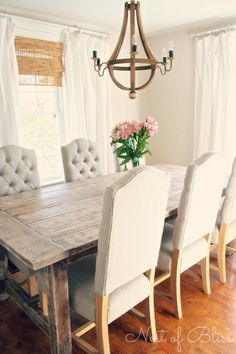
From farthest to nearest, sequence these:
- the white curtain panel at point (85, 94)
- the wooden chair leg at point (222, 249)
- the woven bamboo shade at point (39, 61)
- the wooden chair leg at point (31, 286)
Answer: the white curtain panel at point (85, 94) → the woven bamboo shade at point (39, 61) → the wooden chair leg at point (222, 249) → the wooden chair leg at point (31, 286)

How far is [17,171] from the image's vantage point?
2.42m

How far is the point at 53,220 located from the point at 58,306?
0.50 meters

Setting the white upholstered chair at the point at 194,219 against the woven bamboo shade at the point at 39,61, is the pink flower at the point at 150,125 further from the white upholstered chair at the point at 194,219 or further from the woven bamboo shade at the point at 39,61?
the woven bamboo shade at the point at 39,61

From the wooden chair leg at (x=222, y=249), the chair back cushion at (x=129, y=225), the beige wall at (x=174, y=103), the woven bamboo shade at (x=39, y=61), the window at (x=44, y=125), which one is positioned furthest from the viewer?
the beige wall at (x=174, y=103)

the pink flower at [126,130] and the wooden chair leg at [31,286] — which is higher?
the pink flower at [126,130]

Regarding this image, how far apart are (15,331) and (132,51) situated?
6.46 feet

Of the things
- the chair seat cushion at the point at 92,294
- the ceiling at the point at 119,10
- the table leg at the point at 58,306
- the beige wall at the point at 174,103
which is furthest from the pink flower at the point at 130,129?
the beige wall at the point at 174,103

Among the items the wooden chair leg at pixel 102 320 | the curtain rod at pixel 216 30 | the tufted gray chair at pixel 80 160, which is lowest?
the wooden chair leg at pixel 102 320

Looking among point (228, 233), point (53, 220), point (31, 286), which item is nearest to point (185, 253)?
point (228, 233)

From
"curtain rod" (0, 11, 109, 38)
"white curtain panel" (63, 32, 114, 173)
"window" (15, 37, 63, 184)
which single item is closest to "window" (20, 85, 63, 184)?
"window" (15, 37, 63, 184)

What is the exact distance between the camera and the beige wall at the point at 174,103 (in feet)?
13.0

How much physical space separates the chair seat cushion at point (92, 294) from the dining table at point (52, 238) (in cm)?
8

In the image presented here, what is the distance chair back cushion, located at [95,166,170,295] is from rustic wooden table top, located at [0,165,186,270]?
152 millimetres

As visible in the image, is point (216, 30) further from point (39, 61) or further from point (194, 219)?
point (194, 219)
